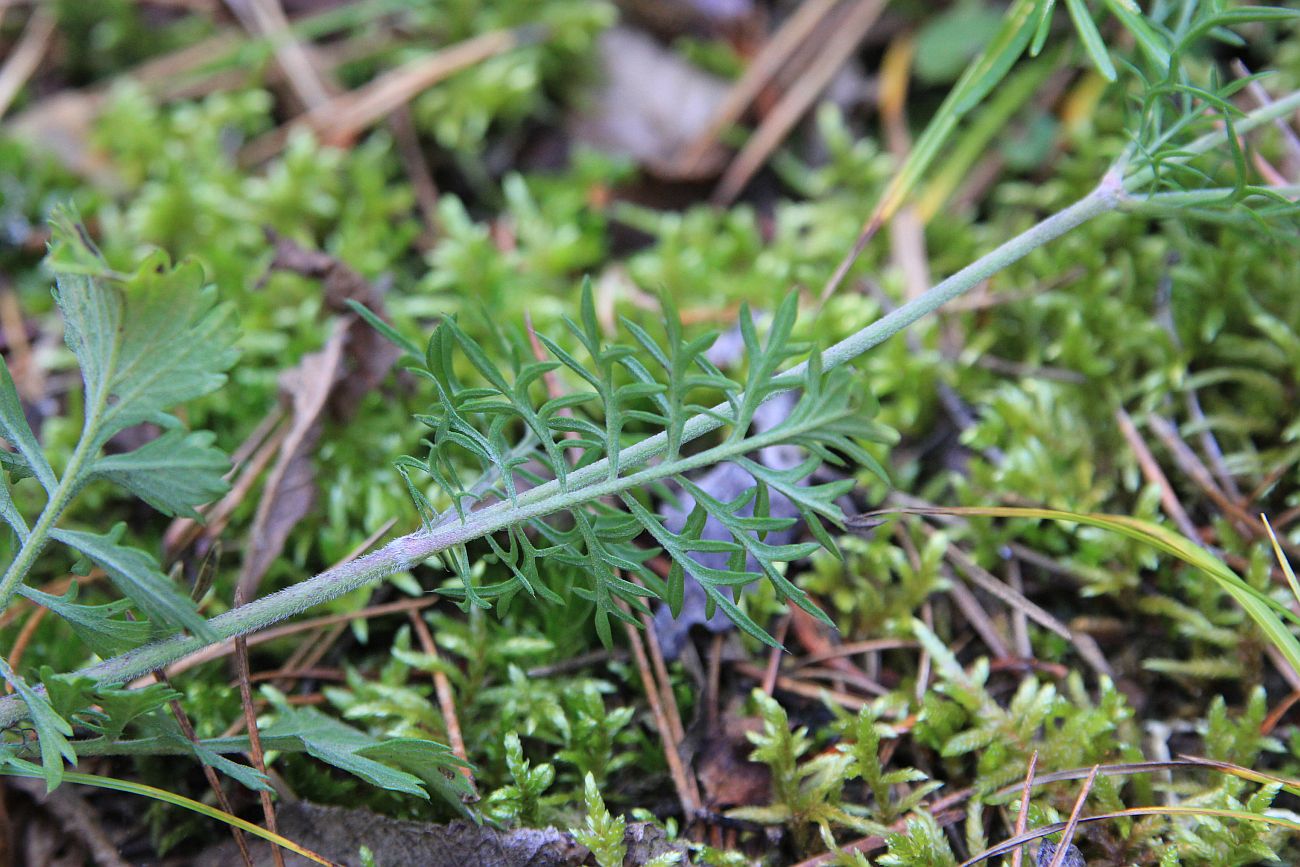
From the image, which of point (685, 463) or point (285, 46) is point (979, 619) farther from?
point (285, 46)

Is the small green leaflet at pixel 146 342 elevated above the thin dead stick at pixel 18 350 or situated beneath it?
elevated above

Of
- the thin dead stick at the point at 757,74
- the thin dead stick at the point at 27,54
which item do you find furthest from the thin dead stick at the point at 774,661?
the thin dead stick at the point at 27,54

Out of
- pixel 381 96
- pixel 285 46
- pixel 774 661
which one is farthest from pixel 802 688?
pixel 285 46

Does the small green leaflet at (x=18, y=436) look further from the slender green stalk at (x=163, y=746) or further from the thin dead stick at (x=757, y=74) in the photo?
the thin dead stick at (x=757, y=74)

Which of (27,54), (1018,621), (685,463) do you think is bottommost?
(1018,621)

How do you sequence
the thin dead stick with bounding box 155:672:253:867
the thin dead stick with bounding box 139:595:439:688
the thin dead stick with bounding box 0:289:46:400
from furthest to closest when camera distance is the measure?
the thin dead stick with bounding box 0:289:46:400, the thin dead stick with bounding box 139:595:439:688, the thin dead stick with bounding box 155:672:253:867

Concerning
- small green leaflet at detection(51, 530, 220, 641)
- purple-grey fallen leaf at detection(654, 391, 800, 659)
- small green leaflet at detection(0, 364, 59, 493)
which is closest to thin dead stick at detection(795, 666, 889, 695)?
purple-grey fallen leaf at detection(654, 391, 800, 659)

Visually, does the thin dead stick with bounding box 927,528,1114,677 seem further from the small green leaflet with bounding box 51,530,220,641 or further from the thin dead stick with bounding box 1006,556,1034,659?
the small green leaflet with bounding box 51,530,220,641
